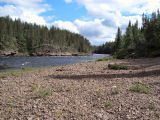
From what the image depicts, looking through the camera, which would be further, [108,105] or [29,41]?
→ [29,41]

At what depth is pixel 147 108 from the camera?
521cm

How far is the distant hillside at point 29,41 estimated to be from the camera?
98.1m

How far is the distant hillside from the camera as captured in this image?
322 feet

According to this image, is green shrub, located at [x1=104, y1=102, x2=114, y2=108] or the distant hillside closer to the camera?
green shrub, located at [x1=104, y1=102, x2=114, y2=108]

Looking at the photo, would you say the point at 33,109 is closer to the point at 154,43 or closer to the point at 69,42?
the point at 154,43

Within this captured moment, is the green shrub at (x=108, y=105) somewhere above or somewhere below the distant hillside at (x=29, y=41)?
below

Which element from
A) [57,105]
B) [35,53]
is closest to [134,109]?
[57,105]

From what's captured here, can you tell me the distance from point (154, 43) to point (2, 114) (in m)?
36.8

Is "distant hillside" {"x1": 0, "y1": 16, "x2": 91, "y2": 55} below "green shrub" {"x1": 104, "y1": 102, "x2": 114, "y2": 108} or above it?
above

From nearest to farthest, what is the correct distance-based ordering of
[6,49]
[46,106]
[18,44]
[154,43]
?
[46,106]
[154,43]
[6,49]
[18,44]

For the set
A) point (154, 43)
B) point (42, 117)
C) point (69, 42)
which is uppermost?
point (69, 42)

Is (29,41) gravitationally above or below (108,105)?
above

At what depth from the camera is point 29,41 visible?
11725cm

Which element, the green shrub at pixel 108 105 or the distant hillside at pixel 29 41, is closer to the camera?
the green shrub at pixel 108 105
